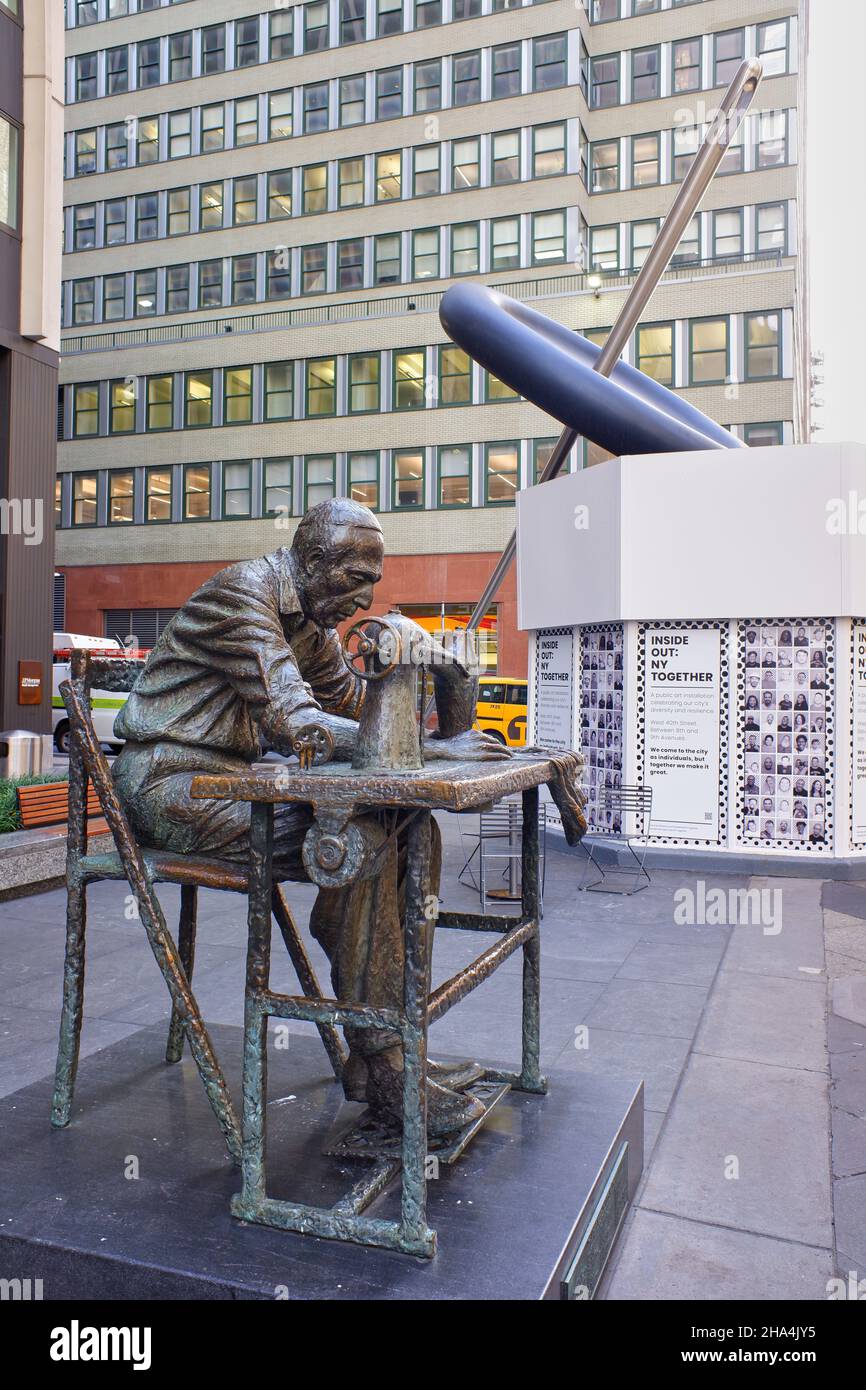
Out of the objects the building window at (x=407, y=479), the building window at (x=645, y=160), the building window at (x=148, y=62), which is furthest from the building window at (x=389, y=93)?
the building window at (x=407, y=479)

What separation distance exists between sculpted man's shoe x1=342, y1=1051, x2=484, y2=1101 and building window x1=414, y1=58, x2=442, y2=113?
34357 millimetres

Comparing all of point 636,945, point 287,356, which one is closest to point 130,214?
point 287,356

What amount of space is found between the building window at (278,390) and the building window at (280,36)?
397 inches

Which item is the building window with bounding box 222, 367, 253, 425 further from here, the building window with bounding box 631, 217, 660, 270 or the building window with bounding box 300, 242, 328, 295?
the building window with bounding box 631, 217, 660, 270

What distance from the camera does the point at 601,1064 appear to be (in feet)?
15.6

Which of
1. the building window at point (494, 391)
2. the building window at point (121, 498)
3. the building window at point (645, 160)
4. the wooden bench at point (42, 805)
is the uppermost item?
the building window at point (645, 160)

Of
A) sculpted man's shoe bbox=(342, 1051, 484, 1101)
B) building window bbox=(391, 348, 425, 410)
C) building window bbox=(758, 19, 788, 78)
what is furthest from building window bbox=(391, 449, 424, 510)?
sculpted man's shoe bbox=(342, 1051, 484, 1101)

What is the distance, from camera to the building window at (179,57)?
34.9 metres

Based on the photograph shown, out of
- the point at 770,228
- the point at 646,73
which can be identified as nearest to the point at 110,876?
the point at 770,228

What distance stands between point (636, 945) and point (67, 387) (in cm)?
3324

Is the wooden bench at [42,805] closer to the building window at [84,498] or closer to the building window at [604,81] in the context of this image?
the building window at [84,498]

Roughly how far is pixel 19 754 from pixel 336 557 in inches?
405

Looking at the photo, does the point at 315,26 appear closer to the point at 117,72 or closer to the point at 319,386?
the point at 117,72
